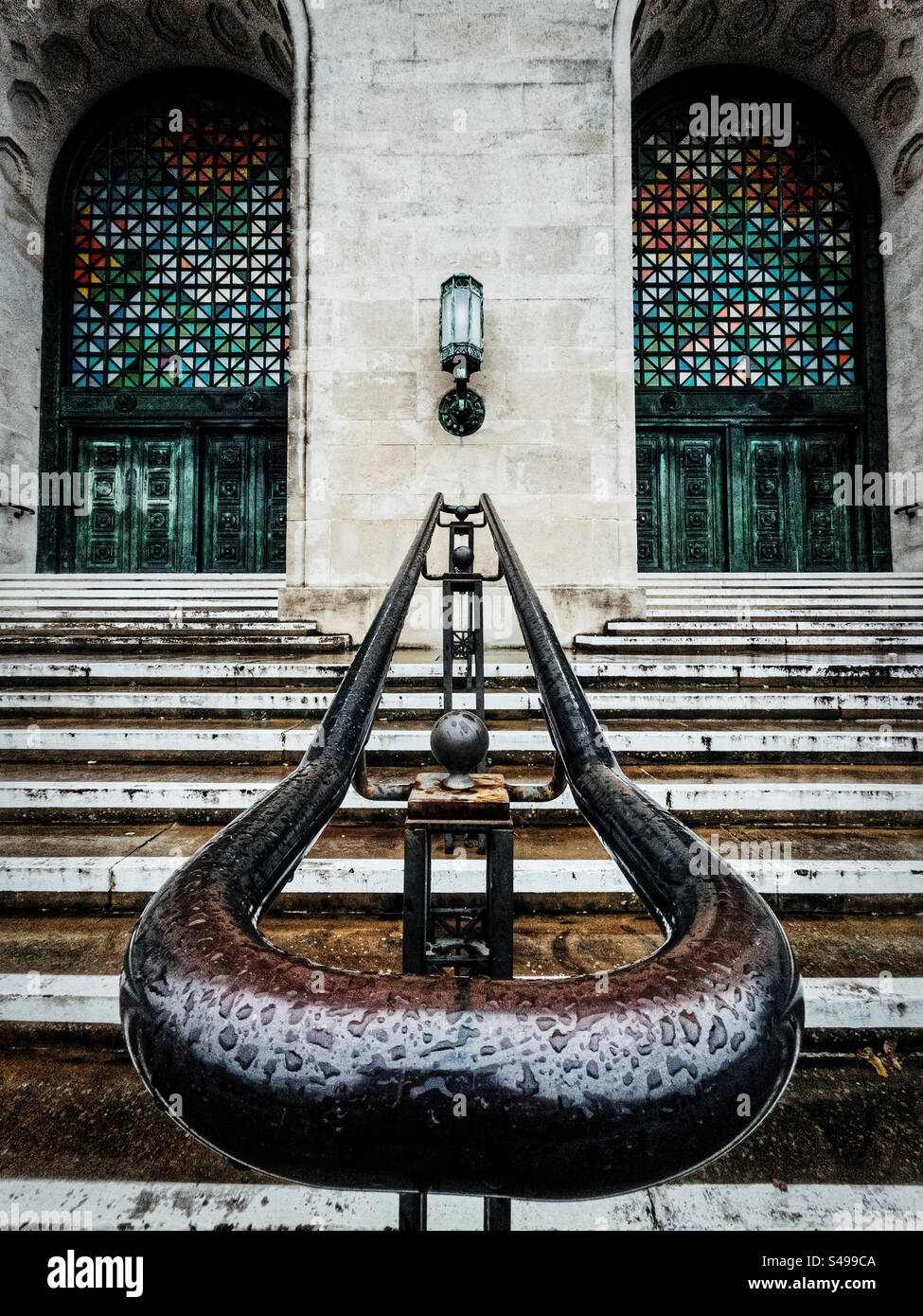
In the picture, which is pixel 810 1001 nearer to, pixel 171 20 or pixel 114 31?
pixel 171 20

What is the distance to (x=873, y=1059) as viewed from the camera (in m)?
1.51

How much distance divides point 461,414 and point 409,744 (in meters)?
3.29

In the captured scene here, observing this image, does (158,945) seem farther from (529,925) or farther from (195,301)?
(195,301)

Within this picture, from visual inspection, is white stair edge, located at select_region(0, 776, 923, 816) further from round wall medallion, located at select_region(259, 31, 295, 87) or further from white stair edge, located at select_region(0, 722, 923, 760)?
round wall medallion, located at select_region(259, 31, 295, 87)

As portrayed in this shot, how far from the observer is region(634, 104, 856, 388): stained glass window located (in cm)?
905

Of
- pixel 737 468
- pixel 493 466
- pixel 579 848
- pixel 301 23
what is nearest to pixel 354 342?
pixel 493 466

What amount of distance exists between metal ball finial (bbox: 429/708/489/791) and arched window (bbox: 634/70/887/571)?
8.86 metres

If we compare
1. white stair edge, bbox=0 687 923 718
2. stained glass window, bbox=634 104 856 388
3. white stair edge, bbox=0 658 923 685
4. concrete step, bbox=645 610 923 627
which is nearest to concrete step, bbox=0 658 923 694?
white stair edge, bbox=0 658 923 685

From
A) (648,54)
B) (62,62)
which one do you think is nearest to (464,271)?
(648,54)

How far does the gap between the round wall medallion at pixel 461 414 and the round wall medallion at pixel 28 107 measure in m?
7.50

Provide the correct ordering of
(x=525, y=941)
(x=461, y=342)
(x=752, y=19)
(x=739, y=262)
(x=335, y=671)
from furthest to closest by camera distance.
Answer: (x=739, y=262) < (x=752, y=19) < (x=461, y=342) < (x=335, y=671) < (x=525, y=941)

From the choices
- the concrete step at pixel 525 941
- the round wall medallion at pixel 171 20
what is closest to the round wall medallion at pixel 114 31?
the round wall medallion at pixel 171 20

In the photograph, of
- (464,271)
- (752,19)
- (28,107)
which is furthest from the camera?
(28,107)

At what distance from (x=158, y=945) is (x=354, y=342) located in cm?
564
